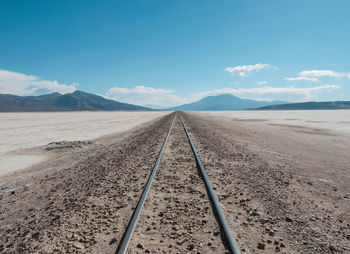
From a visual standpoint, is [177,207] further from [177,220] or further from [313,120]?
[313,120]

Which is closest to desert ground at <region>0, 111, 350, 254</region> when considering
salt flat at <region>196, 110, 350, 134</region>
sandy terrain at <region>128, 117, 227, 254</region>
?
sandy terrain at <region>128, 117, 227, 254</region>

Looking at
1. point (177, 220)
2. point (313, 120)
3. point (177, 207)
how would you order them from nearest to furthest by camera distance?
point (177, 220), point (177, 207), point (313, 120)

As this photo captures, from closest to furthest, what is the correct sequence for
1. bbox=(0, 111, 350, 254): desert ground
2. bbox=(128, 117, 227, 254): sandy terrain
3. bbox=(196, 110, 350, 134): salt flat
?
bbox=(128, 117, 227, 254): sandy terrain
bbox=(0, 111, 350, 254): desert ground
bbox=(196, 110, 350, 134): salt flat

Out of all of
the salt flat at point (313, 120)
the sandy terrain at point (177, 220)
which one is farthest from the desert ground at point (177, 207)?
the salt flat at point (313, 120)

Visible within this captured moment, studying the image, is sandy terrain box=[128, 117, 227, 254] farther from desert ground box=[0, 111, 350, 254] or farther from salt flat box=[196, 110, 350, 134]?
salt flat box=[196, 110, 350, 134]

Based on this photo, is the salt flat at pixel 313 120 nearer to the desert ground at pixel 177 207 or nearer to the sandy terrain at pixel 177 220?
the desert ground at pixel 177 207

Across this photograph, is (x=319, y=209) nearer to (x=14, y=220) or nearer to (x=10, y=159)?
(x=14, y=220)

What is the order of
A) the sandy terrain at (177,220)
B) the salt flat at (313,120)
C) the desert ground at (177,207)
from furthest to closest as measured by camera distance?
the salt flat at (313,120)
the desert ground at (177,207)
the sandy terrain at (177,220)

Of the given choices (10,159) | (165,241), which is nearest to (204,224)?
(165,241)

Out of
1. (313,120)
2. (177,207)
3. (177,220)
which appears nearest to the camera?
(177,220)

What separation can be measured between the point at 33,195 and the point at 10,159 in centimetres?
537

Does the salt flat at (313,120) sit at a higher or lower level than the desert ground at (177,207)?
higher

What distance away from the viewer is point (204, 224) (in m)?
3.40

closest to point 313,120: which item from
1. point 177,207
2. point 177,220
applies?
point 177,207
